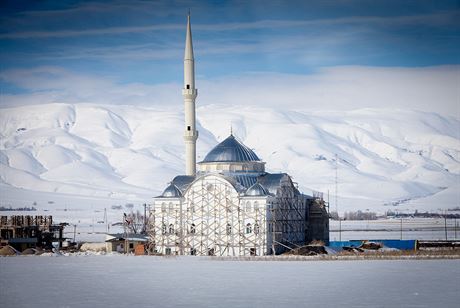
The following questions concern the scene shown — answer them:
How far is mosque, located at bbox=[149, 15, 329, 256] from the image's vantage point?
82.7 meters

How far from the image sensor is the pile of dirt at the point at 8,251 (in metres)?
87.2

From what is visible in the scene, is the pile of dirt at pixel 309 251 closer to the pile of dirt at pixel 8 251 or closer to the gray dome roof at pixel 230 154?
the gray dome roof at pixel 230 154

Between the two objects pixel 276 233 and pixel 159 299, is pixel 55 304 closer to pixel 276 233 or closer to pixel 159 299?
pixel 159 299

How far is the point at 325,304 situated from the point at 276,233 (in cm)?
3523

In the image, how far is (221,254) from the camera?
83250 millimetres

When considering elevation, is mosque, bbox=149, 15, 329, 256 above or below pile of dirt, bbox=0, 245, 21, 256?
above

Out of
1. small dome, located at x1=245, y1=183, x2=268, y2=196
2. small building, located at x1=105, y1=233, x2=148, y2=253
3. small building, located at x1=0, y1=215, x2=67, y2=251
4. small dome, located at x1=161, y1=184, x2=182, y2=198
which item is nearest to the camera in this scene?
small dome, located at x1=245, y1=183, x2=268, y2=196

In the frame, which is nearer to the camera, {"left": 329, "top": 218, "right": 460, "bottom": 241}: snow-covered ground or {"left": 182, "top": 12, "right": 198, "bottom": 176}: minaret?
{"left": 182, "top": 12, "right": 198, "bottom": 176}: minaret

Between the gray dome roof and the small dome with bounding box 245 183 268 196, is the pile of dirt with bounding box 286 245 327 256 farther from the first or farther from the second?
the gray dome roof

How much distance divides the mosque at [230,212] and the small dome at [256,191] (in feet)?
0.10

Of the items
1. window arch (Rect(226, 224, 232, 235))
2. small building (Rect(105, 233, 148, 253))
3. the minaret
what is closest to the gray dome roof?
the minaret

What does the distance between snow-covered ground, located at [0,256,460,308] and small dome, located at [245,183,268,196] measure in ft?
25.1

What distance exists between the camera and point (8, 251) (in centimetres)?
8756

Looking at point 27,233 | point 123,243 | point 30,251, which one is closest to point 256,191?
point 123,243
